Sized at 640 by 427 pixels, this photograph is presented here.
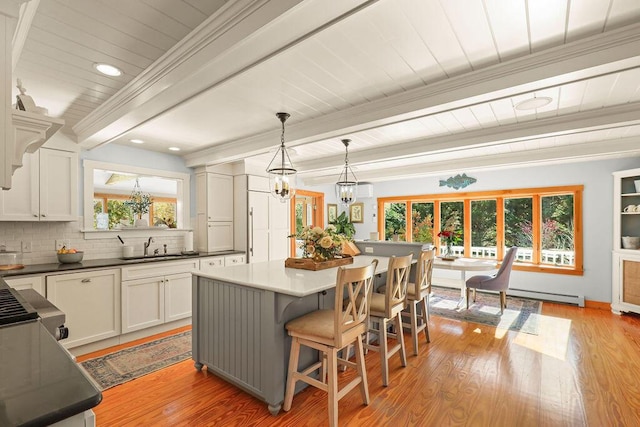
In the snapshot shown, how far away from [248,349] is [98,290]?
6.66ft

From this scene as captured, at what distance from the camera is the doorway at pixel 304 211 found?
6.43 metres

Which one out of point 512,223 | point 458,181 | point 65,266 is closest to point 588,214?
point 512,223

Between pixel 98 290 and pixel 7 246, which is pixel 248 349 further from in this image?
pixel 7 246

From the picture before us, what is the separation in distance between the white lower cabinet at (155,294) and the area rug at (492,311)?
3497 millimetres

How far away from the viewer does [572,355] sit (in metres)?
3.12

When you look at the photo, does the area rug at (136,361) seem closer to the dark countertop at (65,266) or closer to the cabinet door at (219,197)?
the dark countertop at (65,266)

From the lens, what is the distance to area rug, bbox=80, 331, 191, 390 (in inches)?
108

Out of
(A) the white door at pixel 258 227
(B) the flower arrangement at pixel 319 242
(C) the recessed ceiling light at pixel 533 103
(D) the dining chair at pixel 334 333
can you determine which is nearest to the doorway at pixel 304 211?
(A) the white door at pixel 258 227

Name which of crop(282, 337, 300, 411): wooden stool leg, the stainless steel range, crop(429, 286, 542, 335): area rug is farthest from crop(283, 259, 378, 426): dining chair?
crop(429, 286, 542, 335): area rug

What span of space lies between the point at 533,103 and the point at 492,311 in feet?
10.6

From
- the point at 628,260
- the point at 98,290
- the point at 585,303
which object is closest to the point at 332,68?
the point at 98,290

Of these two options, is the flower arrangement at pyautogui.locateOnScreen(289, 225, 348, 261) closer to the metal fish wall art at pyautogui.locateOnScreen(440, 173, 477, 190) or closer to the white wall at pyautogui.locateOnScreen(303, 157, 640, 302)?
the metal fish wall art at pyautogui.locateOnScreen(440, 173, 477, 190)

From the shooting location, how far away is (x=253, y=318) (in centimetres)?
232

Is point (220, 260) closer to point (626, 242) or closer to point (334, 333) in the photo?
point (334, 333)
